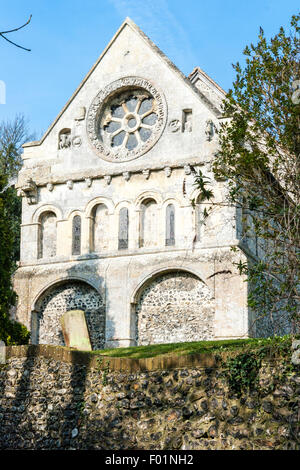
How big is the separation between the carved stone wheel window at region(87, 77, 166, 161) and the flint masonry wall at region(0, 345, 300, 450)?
13.4 metres

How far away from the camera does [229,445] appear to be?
14672 mm

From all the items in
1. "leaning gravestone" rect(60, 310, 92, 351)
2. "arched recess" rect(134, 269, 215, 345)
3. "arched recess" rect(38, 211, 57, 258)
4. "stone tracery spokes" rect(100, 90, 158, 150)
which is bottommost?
"leaning gravestone" rect(60, 310, 92, 351)

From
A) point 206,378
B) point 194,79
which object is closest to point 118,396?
point 206,378

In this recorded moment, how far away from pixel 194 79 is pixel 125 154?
7.19 meters

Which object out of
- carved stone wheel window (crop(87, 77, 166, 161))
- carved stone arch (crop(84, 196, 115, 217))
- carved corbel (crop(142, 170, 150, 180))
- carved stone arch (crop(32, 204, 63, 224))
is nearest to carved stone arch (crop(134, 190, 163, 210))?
carved corbel (crop(142, 170, 150, 180))

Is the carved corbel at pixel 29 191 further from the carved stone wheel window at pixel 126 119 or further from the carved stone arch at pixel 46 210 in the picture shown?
the carved stone wheel window at pixel 126 119

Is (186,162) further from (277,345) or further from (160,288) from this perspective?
(277,345)

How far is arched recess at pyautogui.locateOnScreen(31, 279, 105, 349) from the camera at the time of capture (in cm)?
2908

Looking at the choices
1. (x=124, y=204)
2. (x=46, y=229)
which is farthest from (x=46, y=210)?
(x=124, y=204)

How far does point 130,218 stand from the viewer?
1171 inches

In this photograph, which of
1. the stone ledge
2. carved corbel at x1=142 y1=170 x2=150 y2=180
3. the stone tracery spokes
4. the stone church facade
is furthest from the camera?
the stone tracery spokes

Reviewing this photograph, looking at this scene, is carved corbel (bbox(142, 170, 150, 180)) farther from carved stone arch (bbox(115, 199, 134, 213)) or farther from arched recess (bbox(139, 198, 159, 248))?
carved stone arch (bbox(115, 199, 134, 213))

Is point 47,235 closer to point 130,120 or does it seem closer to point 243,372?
point 130,120

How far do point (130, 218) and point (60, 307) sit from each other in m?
4.20
